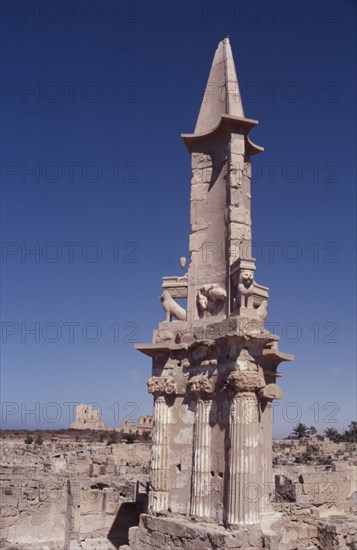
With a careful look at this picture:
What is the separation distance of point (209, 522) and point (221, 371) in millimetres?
2196

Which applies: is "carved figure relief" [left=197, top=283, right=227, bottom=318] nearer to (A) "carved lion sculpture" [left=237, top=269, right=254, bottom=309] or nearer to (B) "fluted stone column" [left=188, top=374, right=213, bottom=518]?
(A) "carved lion sculpture" [left=237, top=269, right=254, bottom=309]

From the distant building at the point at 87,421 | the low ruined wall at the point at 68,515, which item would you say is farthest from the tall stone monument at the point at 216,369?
the distant building at the point at 87,421

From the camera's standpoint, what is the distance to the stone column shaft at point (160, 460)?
31.9ft

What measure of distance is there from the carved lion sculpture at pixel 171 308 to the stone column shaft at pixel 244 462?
212 cm

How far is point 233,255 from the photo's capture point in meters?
9.71

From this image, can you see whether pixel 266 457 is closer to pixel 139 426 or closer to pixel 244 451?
pixel 244 451

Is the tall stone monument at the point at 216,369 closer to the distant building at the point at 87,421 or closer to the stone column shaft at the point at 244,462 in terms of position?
Answer: the stone column shaft at the point at 244,462

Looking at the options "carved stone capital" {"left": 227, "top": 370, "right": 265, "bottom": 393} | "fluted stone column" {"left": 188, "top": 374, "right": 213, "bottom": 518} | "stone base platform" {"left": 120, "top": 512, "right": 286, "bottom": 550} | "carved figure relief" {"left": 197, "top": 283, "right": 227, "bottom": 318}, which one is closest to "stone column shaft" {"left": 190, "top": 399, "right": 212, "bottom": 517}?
"fluted stone column" {"left": 188, "top": 374, "right": 213, "bottom": 518}

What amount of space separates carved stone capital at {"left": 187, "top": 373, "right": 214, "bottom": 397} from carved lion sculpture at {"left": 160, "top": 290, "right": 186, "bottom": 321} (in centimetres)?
122

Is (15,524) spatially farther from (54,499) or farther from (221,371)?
(221,371)

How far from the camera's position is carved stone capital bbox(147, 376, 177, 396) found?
9961mm

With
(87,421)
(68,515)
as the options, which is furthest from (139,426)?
(68,515)

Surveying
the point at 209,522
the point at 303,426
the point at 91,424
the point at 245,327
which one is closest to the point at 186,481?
the point at 209,522

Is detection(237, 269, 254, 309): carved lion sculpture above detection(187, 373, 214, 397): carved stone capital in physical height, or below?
above
